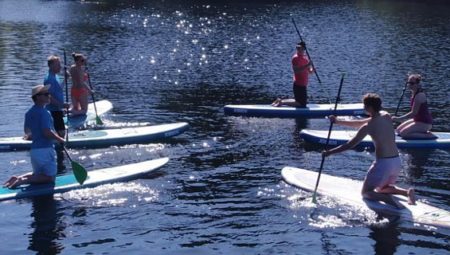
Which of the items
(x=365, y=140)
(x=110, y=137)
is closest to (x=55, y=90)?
(x=110, y=137)

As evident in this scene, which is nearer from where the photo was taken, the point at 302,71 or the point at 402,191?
the point at 402,191

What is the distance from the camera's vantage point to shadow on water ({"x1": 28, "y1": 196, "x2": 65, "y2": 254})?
1253 centimetres

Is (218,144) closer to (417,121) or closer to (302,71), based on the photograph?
(302,71)

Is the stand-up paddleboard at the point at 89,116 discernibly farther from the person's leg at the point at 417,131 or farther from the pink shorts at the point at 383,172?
the pink shorts at the point at 383,172

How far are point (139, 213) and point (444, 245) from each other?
6.19 m

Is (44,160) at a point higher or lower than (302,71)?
lower

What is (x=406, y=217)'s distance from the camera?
530 inches

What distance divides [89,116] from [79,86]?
164 cm

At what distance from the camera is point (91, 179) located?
1573cm

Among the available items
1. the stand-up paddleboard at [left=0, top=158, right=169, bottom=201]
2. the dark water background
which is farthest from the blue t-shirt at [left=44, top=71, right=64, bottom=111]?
the stand-up paddleboard at [left=0, top=158, right=169, bottom=201]

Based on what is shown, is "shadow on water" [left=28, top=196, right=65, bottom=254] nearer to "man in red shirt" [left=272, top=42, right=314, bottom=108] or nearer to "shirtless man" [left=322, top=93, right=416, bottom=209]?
"shirtless man" [left=322, top=93, right=416, bottom=209]

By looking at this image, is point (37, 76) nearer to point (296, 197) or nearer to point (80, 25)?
point (296, 197)

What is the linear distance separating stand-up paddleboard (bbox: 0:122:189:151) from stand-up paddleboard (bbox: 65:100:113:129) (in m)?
1.56

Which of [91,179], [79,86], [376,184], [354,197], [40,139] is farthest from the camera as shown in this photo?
[79,86]
